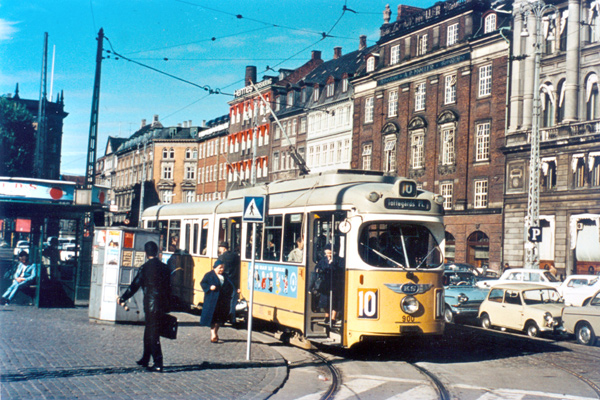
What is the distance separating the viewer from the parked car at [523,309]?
19.3m

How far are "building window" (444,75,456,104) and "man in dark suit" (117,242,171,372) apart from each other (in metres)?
42.5


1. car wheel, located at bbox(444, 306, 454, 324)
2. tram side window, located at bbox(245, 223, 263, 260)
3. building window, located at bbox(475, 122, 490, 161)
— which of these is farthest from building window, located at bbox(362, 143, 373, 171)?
tram side window, located at bbox(245, 223, 263, 260)

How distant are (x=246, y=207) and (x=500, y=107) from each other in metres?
37.0

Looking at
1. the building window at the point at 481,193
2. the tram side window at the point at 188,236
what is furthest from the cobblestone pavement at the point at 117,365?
the building window at the point at 481,193

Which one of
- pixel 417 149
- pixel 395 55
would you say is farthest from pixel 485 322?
pixel 395 55

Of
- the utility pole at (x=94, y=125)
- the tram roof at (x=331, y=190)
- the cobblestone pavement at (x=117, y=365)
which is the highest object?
the utility pole at (x=94, y=125)

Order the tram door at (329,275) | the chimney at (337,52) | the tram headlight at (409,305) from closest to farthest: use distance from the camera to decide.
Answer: the tram headlight at (409,305) → the tram door at (329,275) → the chimney at (337,52)

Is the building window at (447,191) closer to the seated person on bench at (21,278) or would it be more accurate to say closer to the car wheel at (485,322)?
the car wheel at (485,322)

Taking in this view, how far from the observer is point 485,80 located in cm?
4900

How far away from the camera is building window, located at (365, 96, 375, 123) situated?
60.6 meters

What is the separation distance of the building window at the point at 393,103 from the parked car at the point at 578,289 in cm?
3119

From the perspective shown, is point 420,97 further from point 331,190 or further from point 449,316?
point 331,190

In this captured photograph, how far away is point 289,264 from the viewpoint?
49.5 ft

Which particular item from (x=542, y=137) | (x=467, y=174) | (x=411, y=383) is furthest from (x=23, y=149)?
(x=411, y=383)
